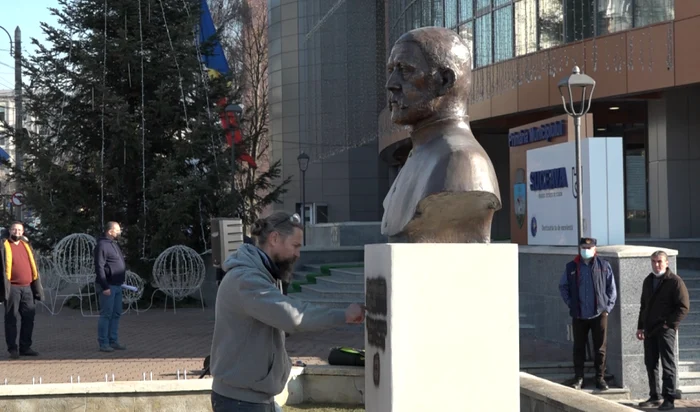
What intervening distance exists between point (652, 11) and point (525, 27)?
13.5 feet

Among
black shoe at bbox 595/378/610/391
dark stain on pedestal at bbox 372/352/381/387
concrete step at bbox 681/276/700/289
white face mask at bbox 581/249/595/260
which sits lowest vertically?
black shoe at bbox 595/378/610/391

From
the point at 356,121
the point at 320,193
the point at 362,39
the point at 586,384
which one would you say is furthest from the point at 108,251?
the point at 320,193

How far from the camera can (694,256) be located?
20781mm

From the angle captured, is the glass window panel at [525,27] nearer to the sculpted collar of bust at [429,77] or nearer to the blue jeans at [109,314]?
the blue jeans at [109,314]

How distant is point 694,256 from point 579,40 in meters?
6.07

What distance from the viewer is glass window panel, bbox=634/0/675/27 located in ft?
70.0

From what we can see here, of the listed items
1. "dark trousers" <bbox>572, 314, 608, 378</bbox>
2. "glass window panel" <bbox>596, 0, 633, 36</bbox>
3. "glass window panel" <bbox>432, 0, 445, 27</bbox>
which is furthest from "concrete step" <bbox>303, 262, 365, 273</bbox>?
"dark trousers" <bbox>572, 314, 608, 378</bbox>

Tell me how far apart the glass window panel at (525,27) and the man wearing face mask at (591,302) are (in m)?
14.5

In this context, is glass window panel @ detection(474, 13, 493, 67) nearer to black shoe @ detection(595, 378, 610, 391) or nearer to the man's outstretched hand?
black shoe @ detection(595, 378, 610, 391)

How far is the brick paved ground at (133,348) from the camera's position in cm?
1160

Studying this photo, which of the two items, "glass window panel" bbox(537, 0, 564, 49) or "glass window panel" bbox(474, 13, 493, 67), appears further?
"glass window panel" bbox(474, 13, 493, 67)

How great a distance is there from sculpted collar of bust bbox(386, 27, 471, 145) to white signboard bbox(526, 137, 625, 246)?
8.69 m

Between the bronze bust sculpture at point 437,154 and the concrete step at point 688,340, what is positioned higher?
the bronze bust sculpture at point 437,154

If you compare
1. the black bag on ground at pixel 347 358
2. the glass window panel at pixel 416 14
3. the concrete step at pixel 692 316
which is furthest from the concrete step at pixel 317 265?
the black bag on ground at pixel 347 358
